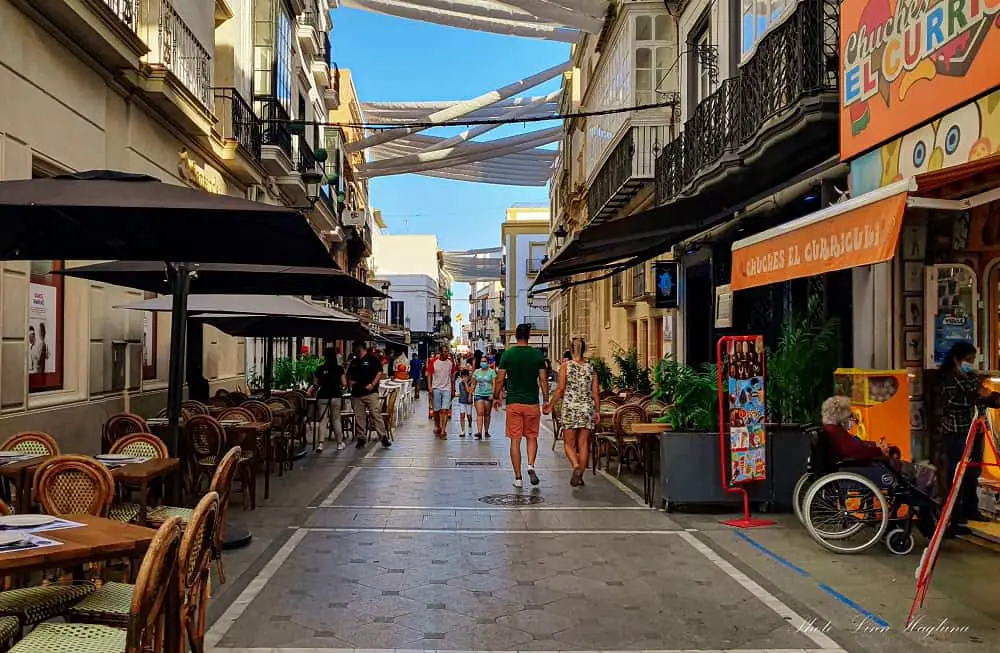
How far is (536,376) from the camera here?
1085cm

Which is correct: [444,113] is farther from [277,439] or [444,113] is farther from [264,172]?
[277,439]

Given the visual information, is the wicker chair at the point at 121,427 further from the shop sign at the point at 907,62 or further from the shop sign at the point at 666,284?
the shop sign at the point at 666,284

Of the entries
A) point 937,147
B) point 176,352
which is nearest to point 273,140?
point 176,352

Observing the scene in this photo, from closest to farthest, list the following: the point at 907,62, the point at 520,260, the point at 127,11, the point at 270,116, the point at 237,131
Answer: the point at 907,62, the point at 127,11, the point at 237,131, the point at 270,116, the point at 520,260

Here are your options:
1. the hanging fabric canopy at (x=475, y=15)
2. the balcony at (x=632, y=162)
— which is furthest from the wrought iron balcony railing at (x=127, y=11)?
the hanging fabric canopy at (x=475, y=15)

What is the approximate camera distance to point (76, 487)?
5242 mm

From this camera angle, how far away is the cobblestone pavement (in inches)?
202

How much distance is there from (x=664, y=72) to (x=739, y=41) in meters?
4.67

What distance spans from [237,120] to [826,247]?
1472 centimetres

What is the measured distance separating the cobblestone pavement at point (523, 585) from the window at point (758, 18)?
617cm

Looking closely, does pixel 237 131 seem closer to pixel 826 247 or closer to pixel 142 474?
pixel 142 474

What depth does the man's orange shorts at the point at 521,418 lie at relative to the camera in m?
10.8

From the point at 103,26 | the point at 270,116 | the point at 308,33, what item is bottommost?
the point at 103,26

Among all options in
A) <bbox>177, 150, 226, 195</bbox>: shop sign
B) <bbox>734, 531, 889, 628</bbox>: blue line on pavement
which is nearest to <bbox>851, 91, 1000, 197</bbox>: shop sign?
<bbox>734, 531, 889, 628</bbox>: blue line on pavement
